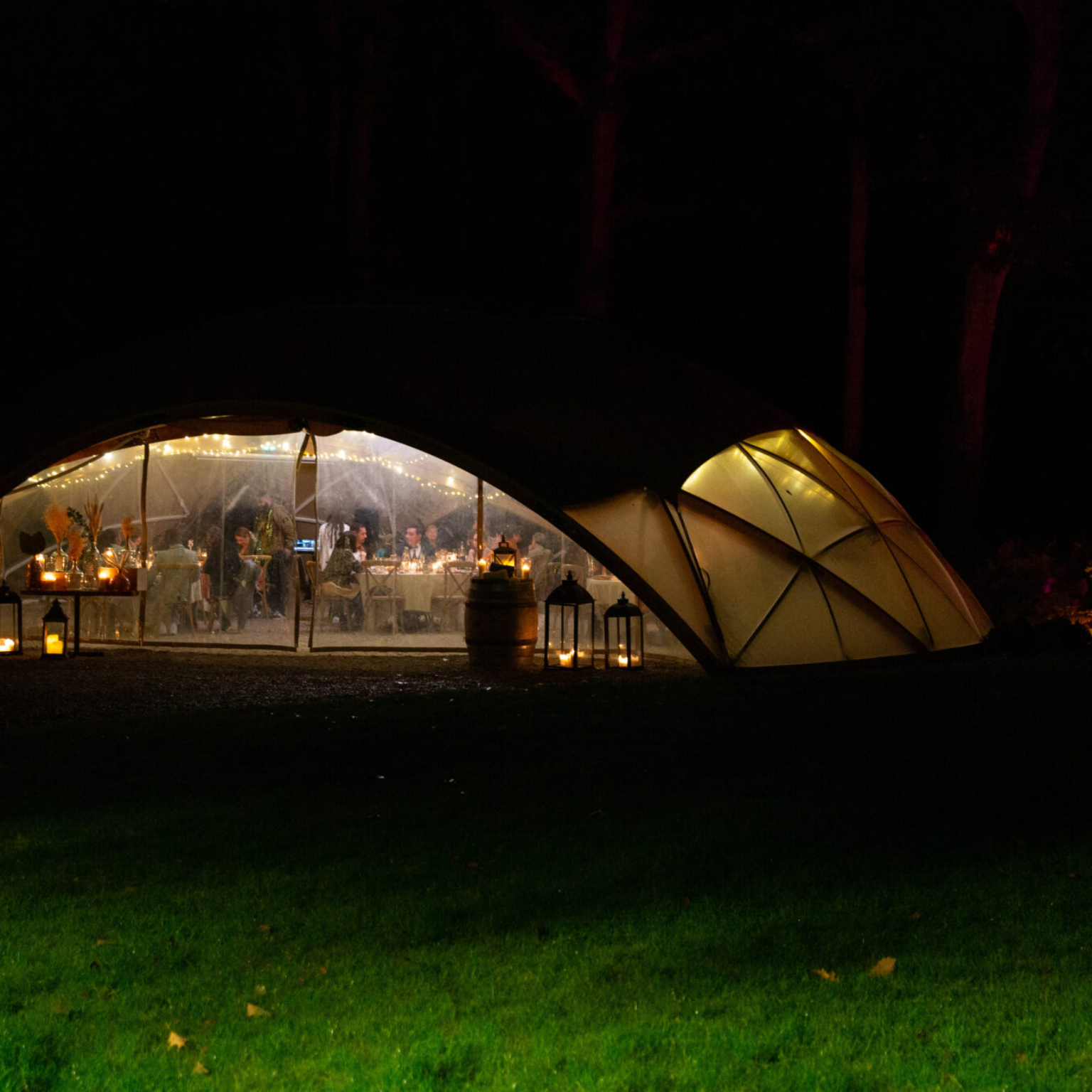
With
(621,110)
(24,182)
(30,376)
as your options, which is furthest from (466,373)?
(24,182)

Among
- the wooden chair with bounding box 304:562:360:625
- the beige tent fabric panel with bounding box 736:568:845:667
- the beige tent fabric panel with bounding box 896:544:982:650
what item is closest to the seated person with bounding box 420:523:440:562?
the wooden chair with bounding box 304:562:360:625

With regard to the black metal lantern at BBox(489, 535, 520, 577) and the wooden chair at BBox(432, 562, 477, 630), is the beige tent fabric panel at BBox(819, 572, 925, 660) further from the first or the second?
the wooden chair at BBox(432, 562, 477, 630)

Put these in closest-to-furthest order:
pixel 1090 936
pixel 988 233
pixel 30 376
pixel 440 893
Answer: pixel 1090 936
pixel 440 893
pixel 988 233
pixel 30 376

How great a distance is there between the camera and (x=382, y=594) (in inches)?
568

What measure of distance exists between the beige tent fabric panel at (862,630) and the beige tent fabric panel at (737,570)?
466 millimetres

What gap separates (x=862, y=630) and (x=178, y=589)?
23.6 ft

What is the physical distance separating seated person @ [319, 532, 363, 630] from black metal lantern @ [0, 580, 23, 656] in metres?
3.07

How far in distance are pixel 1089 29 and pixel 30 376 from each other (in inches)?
832

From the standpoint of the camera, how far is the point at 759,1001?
423 centimetres

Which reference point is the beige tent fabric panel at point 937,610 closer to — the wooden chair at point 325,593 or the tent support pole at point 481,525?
the tent support pole at point 481,525

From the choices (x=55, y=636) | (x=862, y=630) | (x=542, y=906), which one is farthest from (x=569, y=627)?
(x=542, y=906)

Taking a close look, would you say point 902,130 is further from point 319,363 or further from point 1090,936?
point 1090,936

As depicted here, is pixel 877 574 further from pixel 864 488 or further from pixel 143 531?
pixel 143 531

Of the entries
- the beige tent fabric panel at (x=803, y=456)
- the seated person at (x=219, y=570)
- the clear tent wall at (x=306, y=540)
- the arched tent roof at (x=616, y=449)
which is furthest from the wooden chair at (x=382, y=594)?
the beige tent fabric panel at (x=803, y=456)
